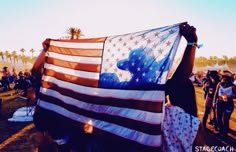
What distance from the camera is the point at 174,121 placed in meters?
2.88

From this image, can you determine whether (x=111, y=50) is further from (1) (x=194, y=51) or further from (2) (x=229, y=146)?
(2) (x=229, y=146)

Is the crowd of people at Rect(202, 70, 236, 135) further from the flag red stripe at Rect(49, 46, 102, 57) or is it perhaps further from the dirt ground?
the dirt ground

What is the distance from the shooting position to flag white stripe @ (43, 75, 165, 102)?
293cm

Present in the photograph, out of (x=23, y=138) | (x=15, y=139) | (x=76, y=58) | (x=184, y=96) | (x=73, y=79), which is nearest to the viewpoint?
(x=184, y=96)

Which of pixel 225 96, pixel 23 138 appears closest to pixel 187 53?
pixel 225 96

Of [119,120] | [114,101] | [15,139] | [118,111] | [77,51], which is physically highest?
[77,51]

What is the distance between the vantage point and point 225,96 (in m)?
8.02

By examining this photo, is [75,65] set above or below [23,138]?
above

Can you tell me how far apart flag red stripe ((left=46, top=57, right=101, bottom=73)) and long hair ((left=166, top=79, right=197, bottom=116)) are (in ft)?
3.56

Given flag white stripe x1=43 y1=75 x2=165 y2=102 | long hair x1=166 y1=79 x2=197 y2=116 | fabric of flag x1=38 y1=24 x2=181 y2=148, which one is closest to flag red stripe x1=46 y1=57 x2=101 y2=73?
fabric of flag x1=38 y1=24 x2=181 y2=148

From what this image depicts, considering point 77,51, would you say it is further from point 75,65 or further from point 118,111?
point 118,111

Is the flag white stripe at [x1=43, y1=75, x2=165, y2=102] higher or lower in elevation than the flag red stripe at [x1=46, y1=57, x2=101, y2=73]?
lower

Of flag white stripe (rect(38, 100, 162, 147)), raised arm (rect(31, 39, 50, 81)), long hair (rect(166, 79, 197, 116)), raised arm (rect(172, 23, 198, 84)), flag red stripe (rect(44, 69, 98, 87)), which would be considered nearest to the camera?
flag white stripe (rect(38, 100, 162, 147))

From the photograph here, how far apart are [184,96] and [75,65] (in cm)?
176
